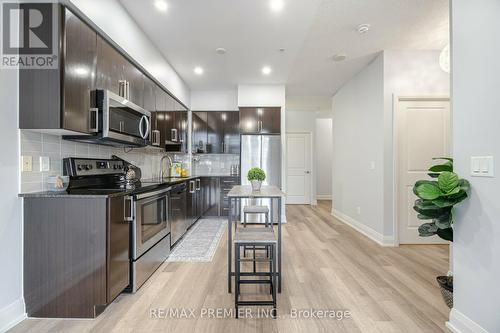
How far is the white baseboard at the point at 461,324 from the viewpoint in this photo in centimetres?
155

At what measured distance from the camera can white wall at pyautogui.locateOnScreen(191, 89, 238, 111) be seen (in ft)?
18.0

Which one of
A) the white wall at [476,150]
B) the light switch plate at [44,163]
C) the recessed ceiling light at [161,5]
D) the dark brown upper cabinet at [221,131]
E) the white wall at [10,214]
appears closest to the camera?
the white wall at [476,150]

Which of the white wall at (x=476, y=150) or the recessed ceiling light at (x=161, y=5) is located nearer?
the white wall at (x=476, y=150)

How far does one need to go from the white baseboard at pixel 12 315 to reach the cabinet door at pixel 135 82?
6.45 ft

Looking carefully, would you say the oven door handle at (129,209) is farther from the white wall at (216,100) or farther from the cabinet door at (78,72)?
the white wall at (216,100)

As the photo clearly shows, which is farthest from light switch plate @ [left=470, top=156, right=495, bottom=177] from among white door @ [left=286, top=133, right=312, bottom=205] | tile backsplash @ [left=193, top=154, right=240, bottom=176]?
white door @ [left=286, top=133, right=312, bottom=205]

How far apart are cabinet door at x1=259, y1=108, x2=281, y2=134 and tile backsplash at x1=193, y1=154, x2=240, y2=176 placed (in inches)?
41.0

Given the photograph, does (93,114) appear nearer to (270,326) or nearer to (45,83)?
(45,83)

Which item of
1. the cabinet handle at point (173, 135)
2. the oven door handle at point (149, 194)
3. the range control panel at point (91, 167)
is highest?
the cabinet handle at point (173, 135)

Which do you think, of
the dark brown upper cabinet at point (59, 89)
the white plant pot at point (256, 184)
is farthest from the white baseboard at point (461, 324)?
the dark brown upper cabinet at point (59, 89)

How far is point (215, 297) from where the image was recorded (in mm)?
2119

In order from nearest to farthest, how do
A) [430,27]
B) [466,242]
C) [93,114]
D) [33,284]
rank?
[466,242]
[33,284]
[93,114]
[430,27]

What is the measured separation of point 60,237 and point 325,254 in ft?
9.19

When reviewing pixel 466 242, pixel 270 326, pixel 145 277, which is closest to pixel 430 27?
pixel 466 242
